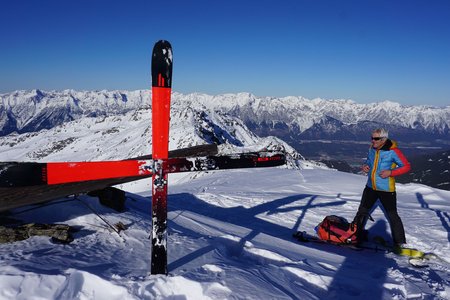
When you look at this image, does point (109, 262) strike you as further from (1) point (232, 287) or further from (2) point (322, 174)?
(2) point (322, 174)

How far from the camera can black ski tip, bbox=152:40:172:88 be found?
140 inches

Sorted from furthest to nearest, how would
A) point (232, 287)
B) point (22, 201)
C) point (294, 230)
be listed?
point (294, 230) < point (22, 201) < point (232, 287)

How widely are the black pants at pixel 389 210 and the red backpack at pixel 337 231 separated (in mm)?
265

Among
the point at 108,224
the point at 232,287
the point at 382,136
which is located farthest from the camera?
the point at 382,136

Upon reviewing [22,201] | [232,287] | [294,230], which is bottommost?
[294,230]

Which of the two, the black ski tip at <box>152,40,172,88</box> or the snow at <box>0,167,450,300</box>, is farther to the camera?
the snow at <box>0,167,450,300</box>

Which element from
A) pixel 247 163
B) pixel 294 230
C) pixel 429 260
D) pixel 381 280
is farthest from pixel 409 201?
pixel 247 163

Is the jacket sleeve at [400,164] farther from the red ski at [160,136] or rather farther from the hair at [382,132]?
the red ski at [160,136]

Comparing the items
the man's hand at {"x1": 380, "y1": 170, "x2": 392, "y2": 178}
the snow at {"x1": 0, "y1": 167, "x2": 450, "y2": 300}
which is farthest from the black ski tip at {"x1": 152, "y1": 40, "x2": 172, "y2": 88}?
the man's hand at {"x1": 380, "y1": 170, "x2": 392, "y2": 178}

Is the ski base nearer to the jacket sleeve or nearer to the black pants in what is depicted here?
the black pants

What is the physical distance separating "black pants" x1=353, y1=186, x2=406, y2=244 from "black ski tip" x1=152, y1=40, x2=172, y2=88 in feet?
20.4

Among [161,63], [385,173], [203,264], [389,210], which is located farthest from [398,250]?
[161,63]

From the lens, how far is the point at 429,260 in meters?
7.04

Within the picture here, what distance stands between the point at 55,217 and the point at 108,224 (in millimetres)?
1011
